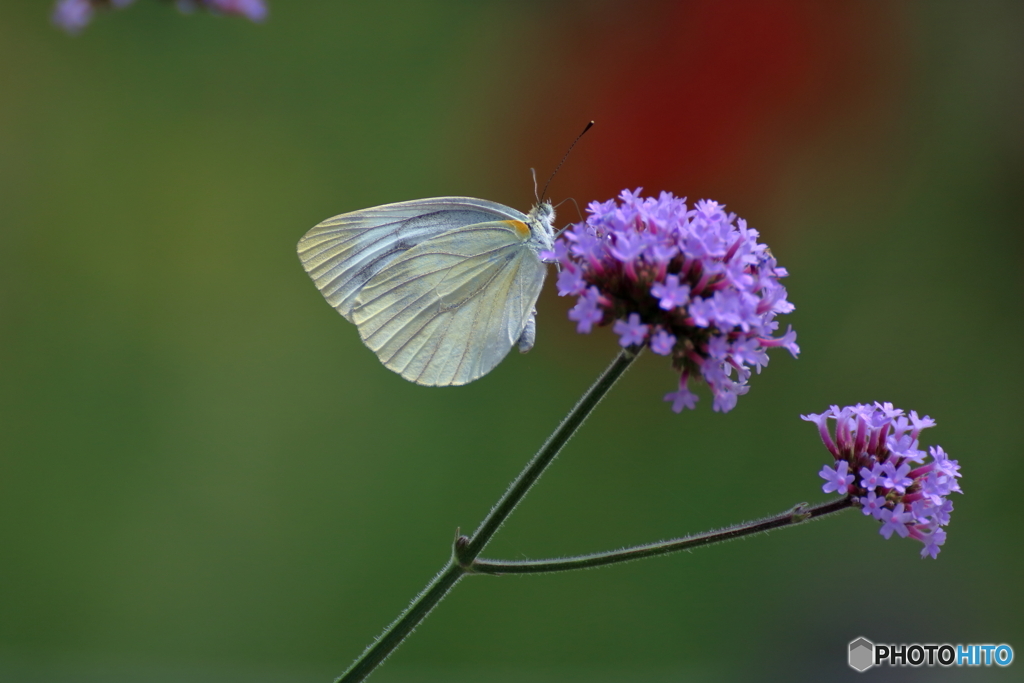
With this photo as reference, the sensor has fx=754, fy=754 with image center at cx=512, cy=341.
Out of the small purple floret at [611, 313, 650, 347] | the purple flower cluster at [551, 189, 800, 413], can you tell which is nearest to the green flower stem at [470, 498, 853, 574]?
the purple flower cluster at [551, 189, 800, 413]

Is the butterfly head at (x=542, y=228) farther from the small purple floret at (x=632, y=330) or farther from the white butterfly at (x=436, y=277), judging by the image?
the small purple floret at (x=632, y=330)

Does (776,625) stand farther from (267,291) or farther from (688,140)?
(267,291)

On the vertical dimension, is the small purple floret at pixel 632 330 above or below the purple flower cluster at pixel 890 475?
below

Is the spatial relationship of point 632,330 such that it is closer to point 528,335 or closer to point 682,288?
point 682,288

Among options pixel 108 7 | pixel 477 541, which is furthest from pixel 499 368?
pixel 108 7

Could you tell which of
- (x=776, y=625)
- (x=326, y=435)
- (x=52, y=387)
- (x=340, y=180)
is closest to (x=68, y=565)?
(x=52, y=387)

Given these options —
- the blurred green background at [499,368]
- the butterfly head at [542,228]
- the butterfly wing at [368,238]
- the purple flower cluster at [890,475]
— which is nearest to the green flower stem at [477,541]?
the purple flower cluster at [890,475]
